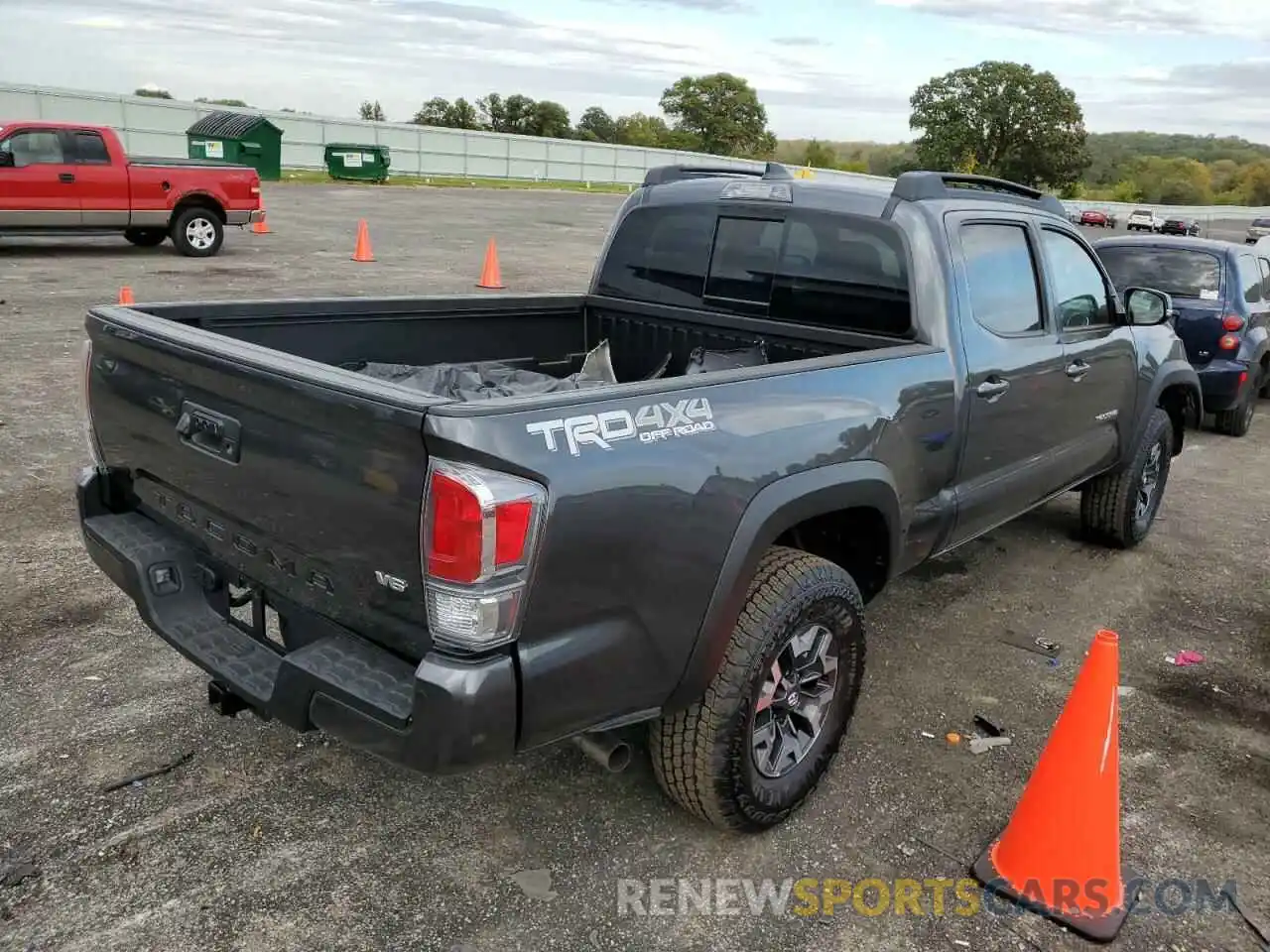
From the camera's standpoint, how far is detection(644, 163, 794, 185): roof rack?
4512 mm

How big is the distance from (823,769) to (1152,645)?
223cm

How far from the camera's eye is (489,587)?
2.22 metres

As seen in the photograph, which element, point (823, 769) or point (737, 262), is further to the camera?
point (737, 262)

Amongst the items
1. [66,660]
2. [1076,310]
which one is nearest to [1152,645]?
[1076,310]

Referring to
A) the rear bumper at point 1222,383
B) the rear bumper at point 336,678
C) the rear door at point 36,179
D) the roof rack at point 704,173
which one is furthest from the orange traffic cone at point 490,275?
the rear bumper at point 336,678

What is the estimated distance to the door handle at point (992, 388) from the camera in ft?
12.6

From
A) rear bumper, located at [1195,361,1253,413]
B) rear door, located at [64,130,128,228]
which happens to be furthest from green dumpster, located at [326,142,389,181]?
rear bumper, located at [1195,361,1253,413]

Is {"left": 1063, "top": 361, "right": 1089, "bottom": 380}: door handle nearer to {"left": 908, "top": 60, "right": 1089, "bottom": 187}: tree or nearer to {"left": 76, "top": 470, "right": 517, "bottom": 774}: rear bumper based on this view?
{"left": 76, "top": 470, "right": 517, "bottom": 774}: rear bumper

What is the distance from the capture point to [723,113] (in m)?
107

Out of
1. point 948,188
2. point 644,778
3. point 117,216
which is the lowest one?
point 644,778

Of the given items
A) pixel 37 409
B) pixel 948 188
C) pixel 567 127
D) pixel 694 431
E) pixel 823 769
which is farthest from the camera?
pixel 567 127

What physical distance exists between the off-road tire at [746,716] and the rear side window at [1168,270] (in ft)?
22.8

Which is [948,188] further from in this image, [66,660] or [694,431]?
[66,660]

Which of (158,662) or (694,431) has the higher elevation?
(694,431)
